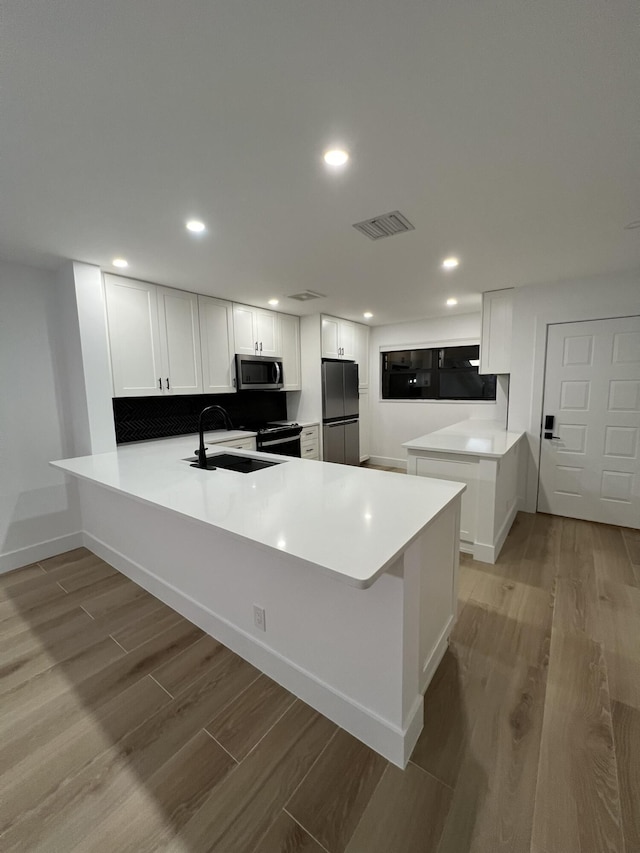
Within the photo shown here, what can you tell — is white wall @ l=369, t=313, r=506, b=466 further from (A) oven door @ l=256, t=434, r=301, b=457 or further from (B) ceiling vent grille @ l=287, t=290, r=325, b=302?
(B) ceiling vent grille @ l=287, t=290, r=325, b=302

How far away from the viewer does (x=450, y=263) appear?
2838 millimetres

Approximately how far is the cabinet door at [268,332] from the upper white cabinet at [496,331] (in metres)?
2.49

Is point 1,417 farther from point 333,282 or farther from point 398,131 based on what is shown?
point 398,131

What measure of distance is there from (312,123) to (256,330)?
9.83 ft

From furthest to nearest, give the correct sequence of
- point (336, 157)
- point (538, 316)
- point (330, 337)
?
point (330, 337)
point (538, 316)
point (336, 157)

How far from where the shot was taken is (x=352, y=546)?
3.65ft

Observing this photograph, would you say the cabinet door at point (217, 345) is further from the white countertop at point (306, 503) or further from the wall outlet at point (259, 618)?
the wall outlet at point (259, 618)

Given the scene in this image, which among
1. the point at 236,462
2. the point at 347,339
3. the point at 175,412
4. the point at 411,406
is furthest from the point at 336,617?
the point at 411,406

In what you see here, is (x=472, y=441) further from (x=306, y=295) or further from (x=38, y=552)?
(x=38, y=552)

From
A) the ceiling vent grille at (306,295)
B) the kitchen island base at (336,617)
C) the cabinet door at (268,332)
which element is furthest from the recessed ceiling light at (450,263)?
the cabinet door at (268,332)

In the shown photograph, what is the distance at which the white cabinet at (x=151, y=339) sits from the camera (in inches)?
115

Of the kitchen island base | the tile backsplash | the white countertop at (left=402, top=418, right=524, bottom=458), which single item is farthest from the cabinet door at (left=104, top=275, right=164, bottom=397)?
the white countertop at (left=402, top=418, right=524, bottom=458)

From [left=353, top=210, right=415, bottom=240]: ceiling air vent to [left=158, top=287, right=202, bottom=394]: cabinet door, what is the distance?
2.01 m

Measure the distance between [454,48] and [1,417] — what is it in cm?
349
